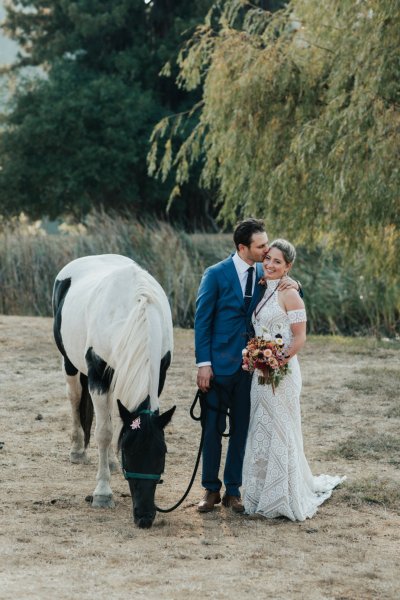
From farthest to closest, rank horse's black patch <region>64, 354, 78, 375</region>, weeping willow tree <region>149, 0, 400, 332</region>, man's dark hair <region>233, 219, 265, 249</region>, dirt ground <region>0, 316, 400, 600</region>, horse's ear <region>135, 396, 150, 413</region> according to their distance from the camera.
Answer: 1. weeping willow tree <region>149, 0, 400, 332</region>
2. horse's black patch <region>64, 354, 78, 375</region>
3. man's dark hair <region>233, 219, 265, 249</region>
4. horse's ear <region>135, 396, 150, 413</region>
5. dirt ground <region>0, 316, 400, 600</region>

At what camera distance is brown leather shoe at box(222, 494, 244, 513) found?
5562 mm

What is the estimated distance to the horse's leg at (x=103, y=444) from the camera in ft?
18.5

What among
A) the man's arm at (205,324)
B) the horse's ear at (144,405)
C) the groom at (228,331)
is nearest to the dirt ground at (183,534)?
the groom at (228,331)

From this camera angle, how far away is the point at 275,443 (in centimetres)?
543

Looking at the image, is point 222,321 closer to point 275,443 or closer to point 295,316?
point 295,316

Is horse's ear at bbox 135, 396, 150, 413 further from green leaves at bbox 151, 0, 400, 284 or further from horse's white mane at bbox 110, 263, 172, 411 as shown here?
green leaves at bbox 151, 0, 400, 284

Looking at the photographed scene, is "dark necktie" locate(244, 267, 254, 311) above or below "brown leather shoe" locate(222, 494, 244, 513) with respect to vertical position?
above

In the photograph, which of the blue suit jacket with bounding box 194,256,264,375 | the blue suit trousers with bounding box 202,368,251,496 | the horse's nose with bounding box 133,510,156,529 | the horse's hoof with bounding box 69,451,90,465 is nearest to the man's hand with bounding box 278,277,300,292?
the blue suit jacket with bounding box 194,256,264,375

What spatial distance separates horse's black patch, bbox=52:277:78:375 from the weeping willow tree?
4138 mm

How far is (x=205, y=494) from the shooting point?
5621 mm

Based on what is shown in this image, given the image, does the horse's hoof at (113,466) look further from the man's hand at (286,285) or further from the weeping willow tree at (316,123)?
the weeping willow tree at (316,123)

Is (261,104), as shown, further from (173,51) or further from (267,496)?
(173,51)

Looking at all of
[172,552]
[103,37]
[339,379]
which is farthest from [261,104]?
[103,37]

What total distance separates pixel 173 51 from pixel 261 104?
14366 millimetres
